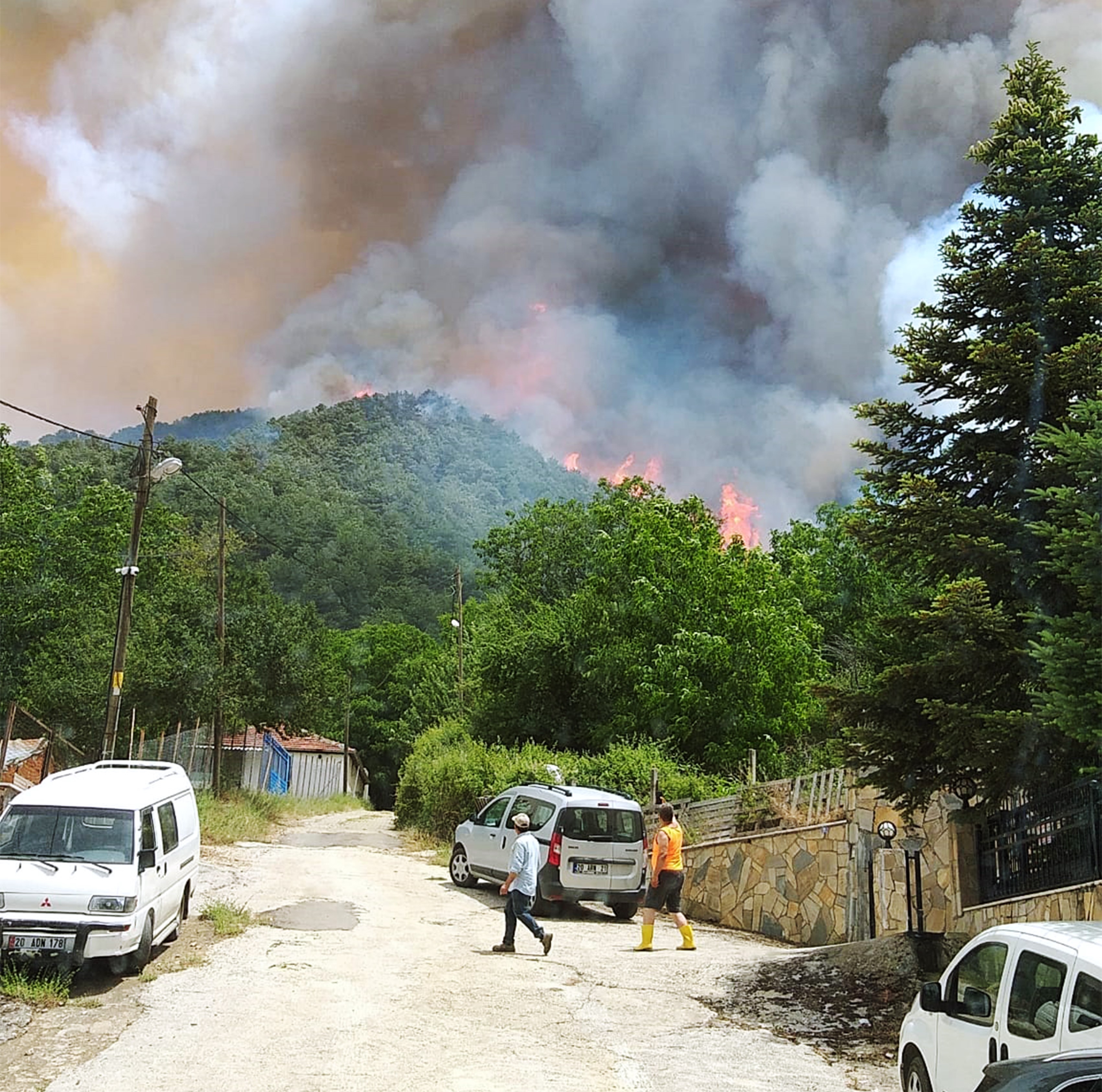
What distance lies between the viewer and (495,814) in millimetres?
18953

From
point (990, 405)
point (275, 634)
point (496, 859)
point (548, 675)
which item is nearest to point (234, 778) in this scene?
point (275, 634)

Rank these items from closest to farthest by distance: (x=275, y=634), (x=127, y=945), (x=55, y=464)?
(x=127, y=945) < (x=275, y=634) < (x=55, y=464)

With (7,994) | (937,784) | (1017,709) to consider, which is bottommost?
(7,994)

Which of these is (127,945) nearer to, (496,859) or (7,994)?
(7,994)

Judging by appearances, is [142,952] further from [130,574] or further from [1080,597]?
[130,574]

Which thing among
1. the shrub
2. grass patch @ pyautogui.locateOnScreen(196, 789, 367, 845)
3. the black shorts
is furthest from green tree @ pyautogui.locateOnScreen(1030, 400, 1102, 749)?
grass patch @ pyautogui.locateOnScreen(196, 789, 367, 845)

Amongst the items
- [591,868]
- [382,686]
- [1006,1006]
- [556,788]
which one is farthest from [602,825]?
[382,686]

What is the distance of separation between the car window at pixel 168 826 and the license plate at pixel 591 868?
614 cm

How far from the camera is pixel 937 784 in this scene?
11445mm

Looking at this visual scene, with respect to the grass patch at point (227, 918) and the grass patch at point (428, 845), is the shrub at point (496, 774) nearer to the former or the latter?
the grass patch at point (428, 845)

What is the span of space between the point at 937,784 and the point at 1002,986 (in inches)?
240

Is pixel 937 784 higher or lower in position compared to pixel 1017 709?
lower

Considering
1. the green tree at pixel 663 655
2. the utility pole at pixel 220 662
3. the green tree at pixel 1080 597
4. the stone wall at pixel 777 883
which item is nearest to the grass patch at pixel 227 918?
the stone wall at pixel 777 883

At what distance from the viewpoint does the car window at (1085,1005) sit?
4770 mm
